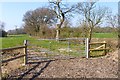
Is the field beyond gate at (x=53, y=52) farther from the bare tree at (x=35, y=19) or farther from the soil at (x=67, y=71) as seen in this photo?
the bare tree at (x=35, y=19)

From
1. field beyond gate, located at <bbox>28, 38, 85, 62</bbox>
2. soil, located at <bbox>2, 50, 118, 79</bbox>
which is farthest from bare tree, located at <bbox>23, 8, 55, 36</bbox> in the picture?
soil, located at <bbox>2, 50, 118, 79</bbox>

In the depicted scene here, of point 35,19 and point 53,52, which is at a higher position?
point 35,19

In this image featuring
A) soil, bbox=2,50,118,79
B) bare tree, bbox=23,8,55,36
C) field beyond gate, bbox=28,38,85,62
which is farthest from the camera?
bare tree, bbox=23,8,55,36

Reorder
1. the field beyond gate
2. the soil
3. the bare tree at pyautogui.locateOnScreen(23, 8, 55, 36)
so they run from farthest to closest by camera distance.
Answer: the bare tree at pyautogui.locateOnScreen(23, 8, 55, 36), the field beyond gate, the soil

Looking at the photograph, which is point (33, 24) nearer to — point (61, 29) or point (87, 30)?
point (61, 29)

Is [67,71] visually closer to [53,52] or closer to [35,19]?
[53,52]

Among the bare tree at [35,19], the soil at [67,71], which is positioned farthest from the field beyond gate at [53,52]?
the bare tree at [35,19]

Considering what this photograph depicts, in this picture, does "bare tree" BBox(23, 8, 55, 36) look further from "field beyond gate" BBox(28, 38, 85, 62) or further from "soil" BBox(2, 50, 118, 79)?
"soil" BBox(2, 50, 118, 79)

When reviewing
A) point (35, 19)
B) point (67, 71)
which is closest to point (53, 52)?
point (67, 71)

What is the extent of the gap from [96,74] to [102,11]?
24.2 m

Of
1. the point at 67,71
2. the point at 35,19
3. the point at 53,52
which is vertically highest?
the point at 35,19

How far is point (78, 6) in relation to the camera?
3172 centimetres

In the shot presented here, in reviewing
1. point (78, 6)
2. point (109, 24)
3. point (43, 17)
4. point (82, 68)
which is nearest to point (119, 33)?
point (109, 24)

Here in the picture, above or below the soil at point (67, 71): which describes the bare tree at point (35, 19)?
above
